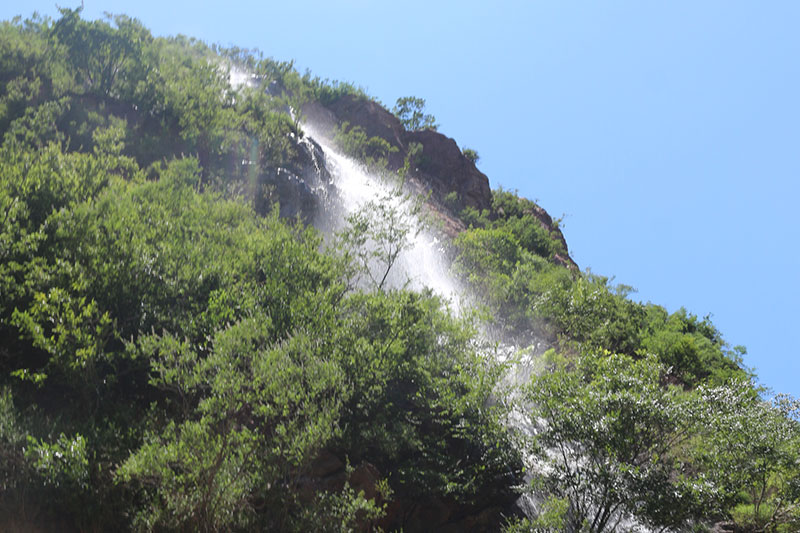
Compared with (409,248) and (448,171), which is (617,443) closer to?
(409,248)

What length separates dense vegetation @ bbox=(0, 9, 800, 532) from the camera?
14078 mm

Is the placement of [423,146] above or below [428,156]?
above

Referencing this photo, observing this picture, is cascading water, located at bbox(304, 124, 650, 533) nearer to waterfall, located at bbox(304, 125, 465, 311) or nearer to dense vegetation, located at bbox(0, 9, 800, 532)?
waterfall, located at bbox(304, 125, 465, 311)

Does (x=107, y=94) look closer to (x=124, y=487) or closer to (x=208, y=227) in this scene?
(x=208, y=227)

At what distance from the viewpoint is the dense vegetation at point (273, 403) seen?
46.2 ft

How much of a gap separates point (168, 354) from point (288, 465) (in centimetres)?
432

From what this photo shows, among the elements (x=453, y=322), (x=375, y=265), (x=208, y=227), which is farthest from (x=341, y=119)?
(x=453, y=322)

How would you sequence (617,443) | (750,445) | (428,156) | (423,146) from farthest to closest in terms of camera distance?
(423,146) < (428,156) < (750,445) < (617,443)

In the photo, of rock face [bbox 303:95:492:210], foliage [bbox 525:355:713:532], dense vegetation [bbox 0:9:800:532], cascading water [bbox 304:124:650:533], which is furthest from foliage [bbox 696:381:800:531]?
rock face [bbox 303:95:492:210]

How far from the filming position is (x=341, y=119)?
7288cm

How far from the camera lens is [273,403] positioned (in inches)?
627

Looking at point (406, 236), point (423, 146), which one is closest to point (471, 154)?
point (423, 146)

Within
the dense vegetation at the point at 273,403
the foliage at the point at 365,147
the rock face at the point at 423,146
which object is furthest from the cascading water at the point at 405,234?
the rock face at the point at 423,146

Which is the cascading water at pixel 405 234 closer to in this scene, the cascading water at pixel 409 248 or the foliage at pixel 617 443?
the cascading water at pixel 409 248
